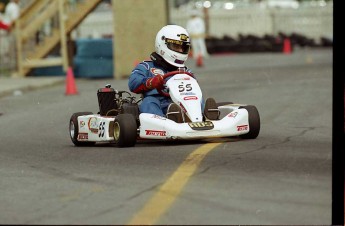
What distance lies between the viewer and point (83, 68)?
3228 centimetres

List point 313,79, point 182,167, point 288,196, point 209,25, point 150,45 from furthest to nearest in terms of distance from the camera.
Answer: point 209,25
point 150,45
point 313,79
point 182,167
point 288,196

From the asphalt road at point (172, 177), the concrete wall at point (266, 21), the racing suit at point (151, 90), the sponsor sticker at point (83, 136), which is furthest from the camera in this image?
the concrete wall at point (266, 21)

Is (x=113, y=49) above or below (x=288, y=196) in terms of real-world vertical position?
below

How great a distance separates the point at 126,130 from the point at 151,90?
964mm

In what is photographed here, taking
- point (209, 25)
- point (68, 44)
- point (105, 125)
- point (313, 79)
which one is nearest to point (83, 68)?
point (68, 44)

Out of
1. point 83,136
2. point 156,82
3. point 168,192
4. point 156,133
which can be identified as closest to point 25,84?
point 83,136

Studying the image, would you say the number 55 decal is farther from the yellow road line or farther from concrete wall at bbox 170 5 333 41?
concrete wall at bbox 170 5 333 41

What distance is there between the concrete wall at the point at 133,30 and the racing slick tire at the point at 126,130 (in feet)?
→ 59.9

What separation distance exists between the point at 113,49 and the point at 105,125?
1840cm

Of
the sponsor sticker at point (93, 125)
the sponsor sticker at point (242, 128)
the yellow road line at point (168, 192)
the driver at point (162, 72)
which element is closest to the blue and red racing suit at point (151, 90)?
the driver at point (162, 72)

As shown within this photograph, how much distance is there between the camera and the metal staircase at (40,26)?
3127cm

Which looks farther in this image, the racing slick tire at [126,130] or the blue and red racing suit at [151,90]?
the blue and red racing suit at [151,90]

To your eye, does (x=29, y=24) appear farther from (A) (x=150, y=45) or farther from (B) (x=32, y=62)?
(A) (x=150, y=45)

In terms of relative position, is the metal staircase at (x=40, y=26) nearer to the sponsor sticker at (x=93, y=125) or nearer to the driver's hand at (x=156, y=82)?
the sponsor sticker at (x=93, y=125)
